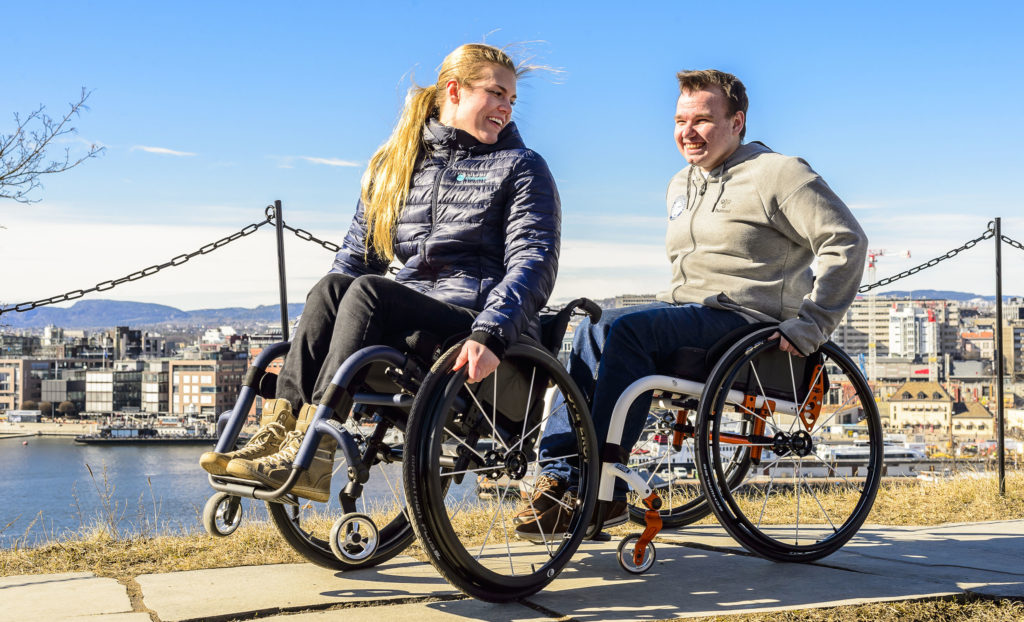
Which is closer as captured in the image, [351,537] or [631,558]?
[351,537]

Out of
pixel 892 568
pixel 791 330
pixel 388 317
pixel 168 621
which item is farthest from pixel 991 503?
pixel 168 621

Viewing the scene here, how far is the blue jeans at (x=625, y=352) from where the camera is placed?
2.86m

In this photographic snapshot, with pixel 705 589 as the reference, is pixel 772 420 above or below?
above

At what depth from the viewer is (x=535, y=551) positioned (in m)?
3.22

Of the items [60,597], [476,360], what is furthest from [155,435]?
[476,360]

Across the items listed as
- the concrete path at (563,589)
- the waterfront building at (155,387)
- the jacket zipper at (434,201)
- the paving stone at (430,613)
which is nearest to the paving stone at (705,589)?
the concrete path at (563,589)

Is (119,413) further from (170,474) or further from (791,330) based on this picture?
(791,330)

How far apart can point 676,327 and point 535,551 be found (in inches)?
32.8

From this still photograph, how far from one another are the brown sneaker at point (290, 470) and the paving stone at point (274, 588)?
1.00ft

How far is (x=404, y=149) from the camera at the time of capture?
305 centimetres

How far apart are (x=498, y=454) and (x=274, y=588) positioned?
670 millimetres

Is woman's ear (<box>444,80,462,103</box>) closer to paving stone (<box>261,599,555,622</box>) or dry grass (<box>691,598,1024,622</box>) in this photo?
paving stone (<box>261,599,555,622</box>)

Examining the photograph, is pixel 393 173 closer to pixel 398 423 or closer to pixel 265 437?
pixel 398 423

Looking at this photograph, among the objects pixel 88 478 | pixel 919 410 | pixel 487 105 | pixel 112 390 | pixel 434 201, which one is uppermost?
pixel 487 105
